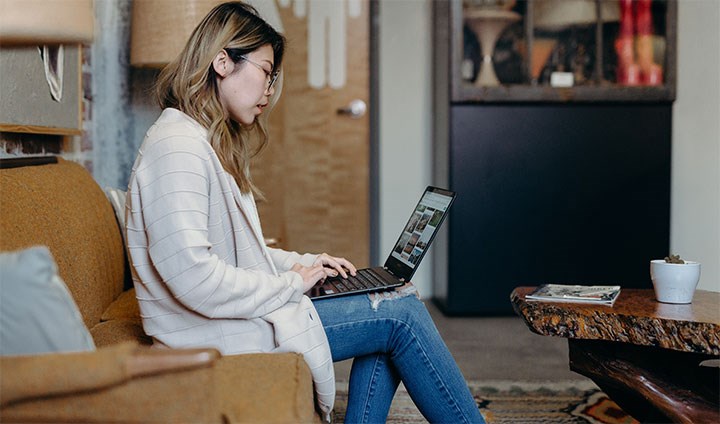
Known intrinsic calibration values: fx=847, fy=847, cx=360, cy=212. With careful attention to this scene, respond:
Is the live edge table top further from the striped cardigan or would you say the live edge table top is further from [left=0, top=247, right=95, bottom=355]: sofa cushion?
[left=0, top=247, right=95, bottom=355]: sofa cushion

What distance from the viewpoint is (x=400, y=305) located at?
66.6 inches

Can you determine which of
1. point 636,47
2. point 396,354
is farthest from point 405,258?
point 636,47

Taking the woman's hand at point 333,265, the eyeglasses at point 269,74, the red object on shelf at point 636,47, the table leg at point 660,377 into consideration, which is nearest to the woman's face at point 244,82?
the eyeglasses at point 269,74

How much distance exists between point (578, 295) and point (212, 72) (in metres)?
0.96

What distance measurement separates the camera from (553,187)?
3773 millimetres

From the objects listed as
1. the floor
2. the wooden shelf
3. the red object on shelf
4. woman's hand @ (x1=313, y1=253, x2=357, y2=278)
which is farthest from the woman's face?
the red object on shelf

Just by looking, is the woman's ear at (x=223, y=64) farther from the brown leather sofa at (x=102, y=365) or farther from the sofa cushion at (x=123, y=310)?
the sofa cushion at (x=123, y=310)

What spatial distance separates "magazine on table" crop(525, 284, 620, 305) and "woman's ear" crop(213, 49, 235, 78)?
0.83 meters

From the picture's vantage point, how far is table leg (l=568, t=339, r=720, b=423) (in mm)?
1862

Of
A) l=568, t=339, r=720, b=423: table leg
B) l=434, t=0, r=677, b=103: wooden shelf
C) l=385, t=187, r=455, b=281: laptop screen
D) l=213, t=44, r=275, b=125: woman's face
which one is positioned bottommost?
l=568, t=339, r=720, b=423: table leg

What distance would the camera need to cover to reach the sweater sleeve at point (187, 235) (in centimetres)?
A: 146

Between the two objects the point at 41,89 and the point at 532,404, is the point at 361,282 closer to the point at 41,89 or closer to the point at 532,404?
the point at 532,404

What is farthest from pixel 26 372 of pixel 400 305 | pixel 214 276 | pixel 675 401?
pixel 675 401

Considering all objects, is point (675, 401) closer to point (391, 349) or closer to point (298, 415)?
point (391, 349)
